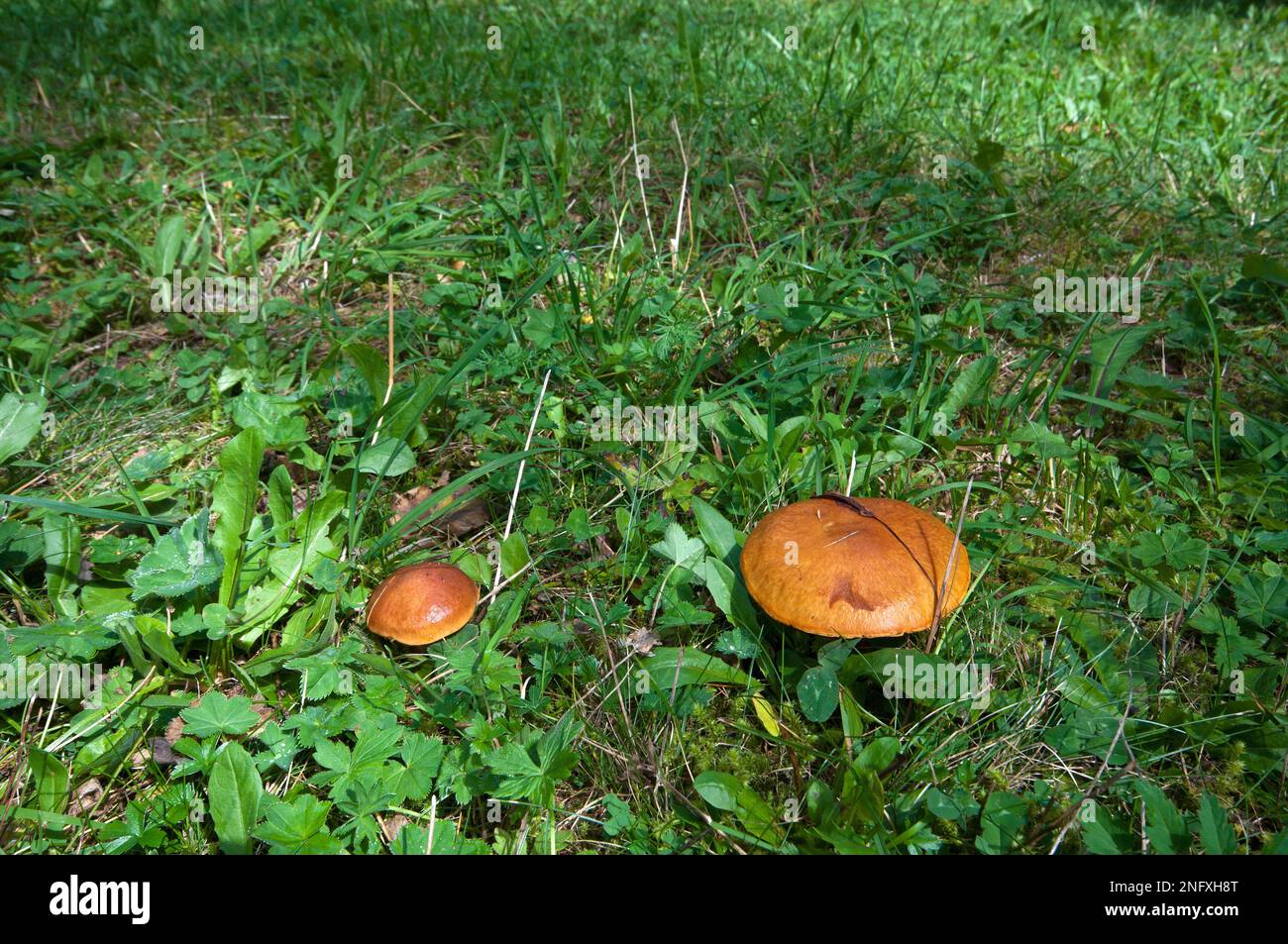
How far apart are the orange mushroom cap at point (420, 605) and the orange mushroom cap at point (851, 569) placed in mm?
906

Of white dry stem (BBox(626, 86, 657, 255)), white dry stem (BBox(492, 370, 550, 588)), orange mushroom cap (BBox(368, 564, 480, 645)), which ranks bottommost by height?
orange mushroom cap (BBox(368, 564, 480, 645))

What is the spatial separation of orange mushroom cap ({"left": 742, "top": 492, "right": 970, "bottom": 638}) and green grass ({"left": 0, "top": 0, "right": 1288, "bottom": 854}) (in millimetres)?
175

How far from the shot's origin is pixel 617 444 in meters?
3.07

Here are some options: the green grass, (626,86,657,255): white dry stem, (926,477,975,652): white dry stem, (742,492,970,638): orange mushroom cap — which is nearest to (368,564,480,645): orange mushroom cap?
the green grass

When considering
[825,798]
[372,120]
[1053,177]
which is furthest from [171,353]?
[1053,177]

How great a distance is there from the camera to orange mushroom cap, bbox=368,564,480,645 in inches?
98.4

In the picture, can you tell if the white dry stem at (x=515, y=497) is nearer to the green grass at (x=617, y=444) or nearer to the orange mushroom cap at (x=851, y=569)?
the green grass at (x=617, y=444)

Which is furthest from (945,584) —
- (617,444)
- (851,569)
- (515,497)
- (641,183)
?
(641,183)

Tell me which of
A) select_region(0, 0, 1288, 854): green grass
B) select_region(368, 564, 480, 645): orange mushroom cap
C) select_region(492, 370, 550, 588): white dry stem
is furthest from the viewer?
select_region(492, 370, 550, 588): white dry stem

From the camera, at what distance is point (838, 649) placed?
2352 millimetres

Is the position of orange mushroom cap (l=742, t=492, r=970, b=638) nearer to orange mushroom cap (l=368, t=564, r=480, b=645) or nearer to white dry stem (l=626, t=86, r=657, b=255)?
orange mushroom cap (l=368, t=564, r=480, b=645)

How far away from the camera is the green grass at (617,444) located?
223 cm
